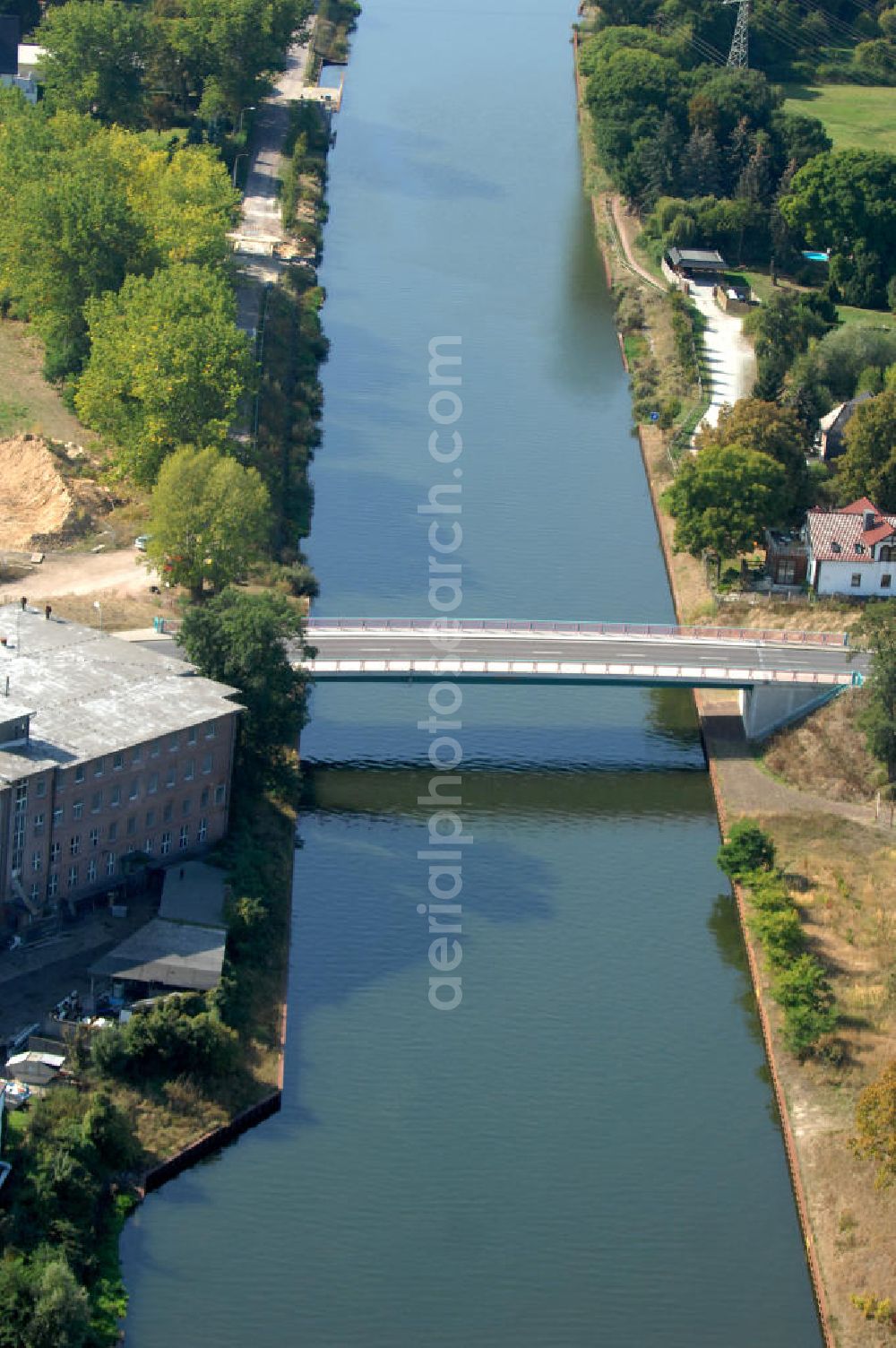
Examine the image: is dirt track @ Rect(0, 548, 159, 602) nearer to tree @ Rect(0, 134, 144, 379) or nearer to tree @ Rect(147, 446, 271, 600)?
tree @ Rect(147, 446, 271, 600)

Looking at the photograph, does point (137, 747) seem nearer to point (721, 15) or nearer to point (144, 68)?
point (144, 68)

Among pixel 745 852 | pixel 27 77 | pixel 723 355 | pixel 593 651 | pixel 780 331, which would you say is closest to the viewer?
pixel 745 852

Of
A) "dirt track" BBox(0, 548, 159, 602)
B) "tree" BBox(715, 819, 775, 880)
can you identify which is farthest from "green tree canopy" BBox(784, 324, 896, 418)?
"tree" BBox(715, 819, 775, 880)

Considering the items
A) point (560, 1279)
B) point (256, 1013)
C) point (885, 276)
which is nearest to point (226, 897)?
point (256, 1013)

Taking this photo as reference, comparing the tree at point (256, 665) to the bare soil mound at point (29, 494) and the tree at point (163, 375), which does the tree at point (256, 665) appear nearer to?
the bare soil mound at point (29, 494)

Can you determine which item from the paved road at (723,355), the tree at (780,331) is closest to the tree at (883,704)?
the paved road at (723,355)

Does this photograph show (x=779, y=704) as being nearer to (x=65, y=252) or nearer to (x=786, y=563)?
(x=786, y=563)

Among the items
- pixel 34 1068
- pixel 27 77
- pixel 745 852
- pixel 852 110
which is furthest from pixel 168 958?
pixel 852 110
